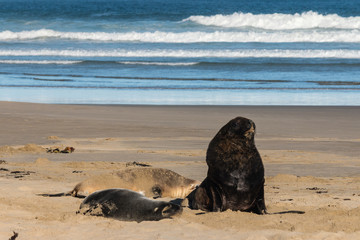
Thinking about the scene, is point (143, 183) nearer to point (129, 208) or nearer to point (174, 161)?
point (129, 208)

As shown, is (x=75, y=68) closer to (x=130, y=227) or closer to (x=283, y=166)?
(x=283, y=166)

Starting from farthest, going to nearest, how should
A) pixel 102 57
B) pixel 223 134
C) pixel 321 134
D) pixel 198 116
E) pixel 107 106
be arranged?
pixel 102 57 → pixel 107 106 → pixel 198 116 → pixel 321 134 → pixel 223 134

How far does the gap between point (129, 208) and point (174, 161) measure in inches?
136

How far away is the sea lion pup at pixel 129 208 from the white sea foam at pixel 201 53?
25.0 m

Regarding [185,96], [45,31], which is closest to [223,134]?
[185,96]

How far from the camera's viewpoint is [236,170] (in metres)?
5.48

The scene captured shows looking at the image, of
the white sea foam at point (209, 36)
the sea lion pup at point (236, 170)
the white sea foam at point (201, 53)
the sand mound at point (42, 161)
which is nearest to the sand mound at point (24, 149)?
the sand mound at point (42, 161)

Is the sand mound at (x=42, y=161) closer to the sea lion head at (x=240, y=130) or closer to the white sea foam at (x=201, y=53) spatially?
the sea lion head at (x=240, y=130)

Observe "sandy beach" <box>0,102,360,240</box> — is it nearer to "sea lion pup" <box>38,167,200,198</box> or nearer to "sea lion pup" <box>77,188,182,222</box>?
"sea lion pup" <box>77,188,182,222</box>

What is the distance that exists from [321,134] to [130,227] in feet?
23.8

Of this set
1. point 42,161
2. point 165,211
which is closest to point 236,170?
point 165,211

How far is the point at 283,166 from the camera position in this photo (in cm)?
870

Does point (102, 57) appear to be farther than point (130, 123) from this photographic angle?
Yes

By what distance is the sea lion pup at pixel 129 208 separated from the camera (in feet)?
17.8
